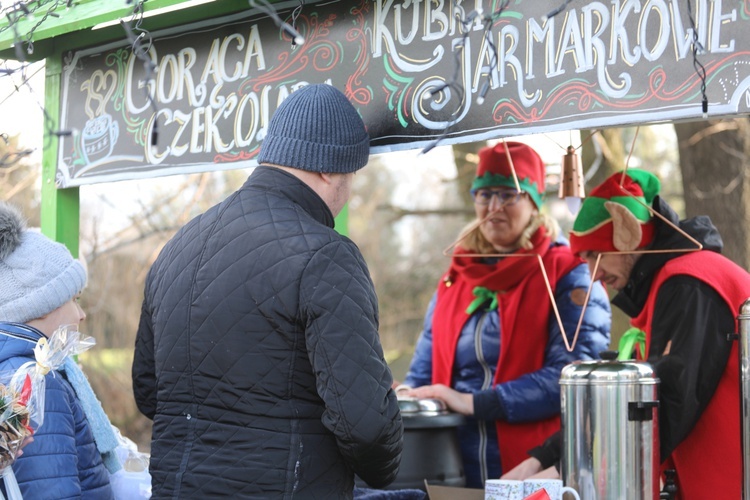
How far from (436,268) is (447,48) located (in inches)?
543

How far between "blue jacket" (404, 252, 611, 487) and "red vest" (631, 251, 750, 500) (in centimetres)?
72

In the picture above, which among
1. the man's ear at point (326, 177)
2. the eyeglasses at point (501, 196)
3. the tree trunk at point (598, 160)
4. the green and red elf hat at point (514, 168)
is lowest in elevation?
the man's ear at point (326, 177)

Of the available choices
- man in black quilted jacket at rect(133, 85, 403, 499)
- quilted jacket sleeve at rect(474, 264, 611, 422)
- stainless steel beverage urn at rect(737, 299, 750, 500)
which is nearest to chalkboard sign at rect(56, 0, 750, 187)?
man in black quilted jacket at rect(133, 85, 403, 499)

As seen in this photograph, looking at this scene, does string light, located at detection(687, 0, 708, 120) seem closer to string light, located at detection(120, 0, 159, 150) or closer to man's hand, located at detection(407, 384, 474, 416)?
string light, located at detection(120, 0, 159, 150)

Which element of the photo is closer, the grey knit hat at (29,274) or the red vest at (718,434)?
the grey knit hat at (29,274)

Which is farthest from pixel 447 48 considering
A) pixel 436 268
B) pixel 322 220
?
pixel 436 268

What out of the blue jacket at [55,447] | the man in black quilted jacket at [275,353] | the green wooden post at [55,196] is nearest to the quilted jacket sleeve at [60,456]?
the blue jacket at [55,447]

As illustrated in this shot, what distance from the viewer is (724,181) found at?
545 centimetres

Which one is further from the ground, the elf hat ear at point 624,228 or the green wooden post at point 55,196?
the green wooden post at point 55,196

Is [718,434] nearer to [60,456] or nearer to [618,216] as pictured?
[618,216]

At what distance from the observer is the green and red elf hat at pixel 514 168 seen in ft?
12.6

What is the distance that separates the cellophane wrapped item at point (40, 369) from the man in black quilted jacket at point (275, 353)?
0.31 meters

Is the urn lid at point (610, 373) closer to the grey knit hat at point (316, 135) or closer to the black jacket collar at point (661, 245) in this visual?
the black jacket collar at point (661, 245)

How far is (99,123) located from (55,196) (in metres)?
0.37
